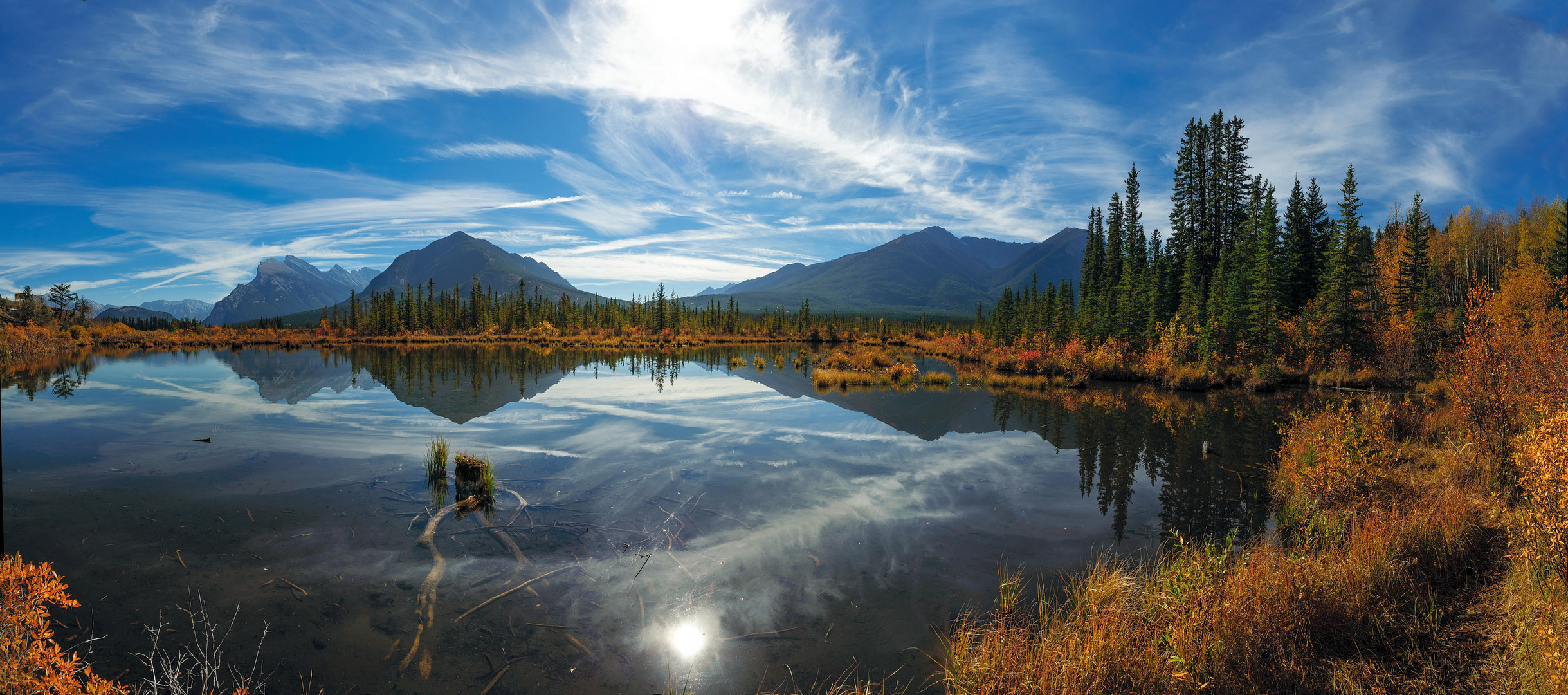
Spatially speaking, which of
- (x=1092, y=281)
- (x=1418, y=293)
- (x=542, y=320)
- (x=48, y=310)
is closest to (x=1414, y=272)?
Result: (x=1418, y=293)

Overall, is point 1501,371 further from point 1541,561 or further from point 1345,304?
point 1345,304

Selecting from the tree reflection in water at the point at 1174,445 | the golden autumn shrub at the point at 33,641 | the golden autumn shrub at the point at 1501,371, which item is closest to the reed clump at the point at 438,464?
the golden autumn shrub at the point at 33,641

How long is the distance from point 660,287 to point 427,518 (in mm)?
102371

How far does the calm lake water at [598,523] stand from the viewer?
7.17m

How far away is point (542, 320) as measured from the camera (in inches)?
4412

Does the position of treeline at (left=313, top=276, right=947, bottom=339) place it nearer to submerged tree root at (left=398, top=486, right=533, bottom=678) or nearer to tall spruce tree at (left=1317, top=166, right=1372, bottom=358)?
tall spruce tree at (left=1317, top=166, right=1372, bottom=358)

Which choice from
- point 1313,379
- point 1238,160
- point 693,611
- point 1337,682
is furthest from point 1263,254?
point 693,611

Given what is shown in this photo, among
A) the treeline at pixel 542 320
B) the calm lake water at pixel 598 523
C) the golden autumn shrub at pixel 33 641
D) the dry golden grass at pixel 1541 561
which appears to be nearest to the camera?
the golden autumn shrub at pixel 33 641

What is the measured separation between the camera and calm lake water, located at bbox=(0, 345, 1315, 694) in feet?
23.5

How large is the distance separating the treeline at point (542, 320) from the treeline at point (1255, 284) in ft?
165

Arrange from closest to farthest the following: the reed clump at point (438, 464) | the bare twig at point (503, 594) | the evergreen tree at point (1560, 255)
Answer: the bare twig at point (503, 594)
the reed clump at point (438, 464)
the evergreen tree at point (1560, 255)

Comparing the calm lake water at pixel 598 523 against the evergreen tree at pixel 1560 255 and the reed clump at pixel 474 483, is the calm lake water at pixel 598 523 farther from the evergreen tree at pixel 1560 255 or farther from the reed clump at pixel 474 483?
the evergreen tree at pixel 1560 255

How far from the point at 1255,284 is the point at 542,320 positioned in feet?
339

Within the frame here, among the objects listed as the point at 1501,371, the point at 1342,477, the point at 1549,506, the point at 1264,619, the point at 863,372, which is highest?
the point at 1501,371
